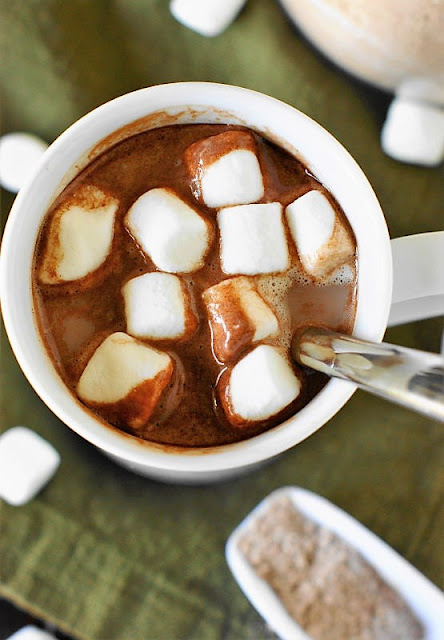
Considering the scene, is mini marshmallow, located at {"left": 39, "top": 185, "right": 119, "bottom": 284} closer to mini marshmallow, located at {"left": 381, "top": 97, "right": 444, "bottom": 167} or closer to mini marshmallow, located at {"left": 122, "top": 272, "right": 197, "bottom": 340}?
mini marshmallow, located at {"left": 122, "top": 272, "right": 197, "bottom": 340}

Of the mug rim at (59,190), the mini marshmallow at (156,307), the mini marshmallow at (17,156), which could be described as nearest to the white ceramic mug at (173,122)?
the mug rim at (59,190)

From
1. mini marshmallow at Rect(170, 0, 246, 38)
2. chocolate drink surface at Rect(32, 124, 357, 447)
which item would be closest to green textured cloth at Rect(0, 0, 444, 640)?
mini marshmallow at Rect(170, 0, 246, 38)

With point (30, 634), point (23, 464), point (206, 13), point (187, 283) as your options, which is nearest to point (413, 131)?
point (206, 13)

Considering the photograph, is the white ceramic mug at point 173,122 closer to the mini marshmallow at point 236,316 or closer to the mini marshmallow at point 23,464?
the mini marshmallow at point 236,316

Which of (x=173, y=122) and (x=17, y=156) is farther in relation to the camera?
(x=17, y=156)

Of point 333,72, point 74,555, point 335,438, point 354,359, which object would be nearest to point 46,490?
point 74,555

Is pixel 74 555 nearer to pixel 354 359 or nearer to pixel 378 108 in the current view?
pixel 354 359

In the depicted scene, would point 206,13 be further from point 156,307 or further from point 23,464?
point 23,464
